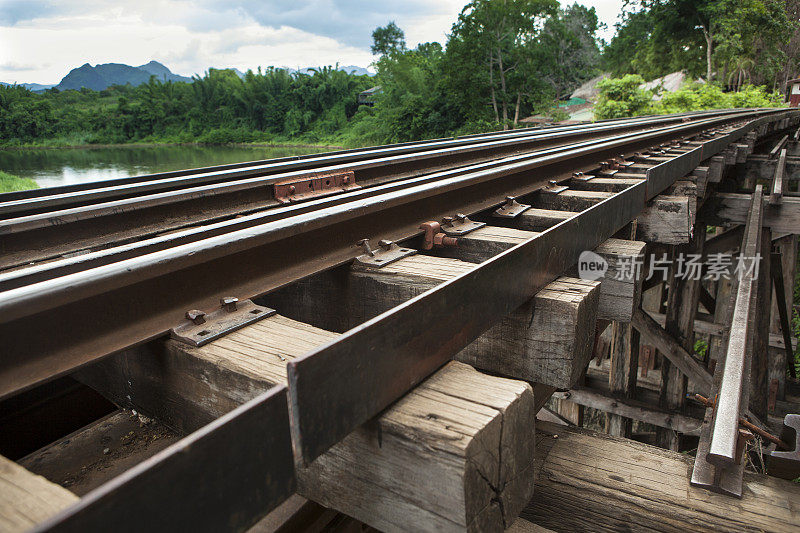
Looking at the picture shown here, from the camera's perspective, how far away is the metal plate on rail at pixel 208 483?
583 millimetres

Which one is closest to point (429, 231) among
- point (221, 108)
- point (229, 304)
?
point (229, 304)

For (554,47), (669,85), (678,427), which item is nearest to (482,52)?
(554,47)

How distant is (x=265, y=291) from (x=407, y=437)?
649 mm

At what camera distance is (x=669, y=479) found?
1.52m

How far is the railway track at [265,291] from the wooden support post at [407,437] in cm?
4

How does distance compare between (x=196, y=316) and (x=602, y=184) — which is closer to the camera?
(x=196, y=316)

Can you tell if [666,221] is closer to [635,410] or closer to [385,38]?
[635,410]

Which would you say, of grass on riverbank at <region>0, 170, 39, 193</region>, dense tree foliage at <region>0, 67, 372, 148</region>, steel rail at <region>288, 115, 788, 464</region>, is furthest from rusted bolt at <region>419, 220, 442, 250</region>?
dense tree foliage at <region>0, 67, 372, 148</region>

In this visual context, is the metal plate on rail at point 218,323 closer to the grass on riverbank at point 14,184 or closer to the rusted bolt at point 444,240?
the rusted bolt at point 444,240

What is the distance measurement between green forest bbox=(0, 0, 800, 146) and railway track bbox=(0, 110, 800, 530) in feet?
88.5

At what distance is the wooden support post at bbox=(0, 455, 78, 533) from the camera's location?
2.15ft

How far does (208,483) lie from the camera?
698 mm

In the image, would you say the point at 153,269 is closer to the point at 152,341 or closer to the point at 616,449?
the point at 152,341

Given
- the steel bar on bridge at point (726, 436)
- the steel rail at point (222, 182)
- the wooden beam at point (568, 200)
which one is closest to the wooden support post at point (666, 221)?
the wooden beam at point (568, 200)
